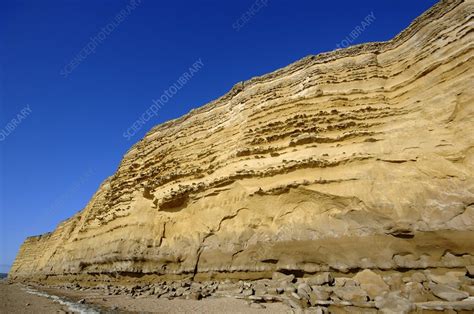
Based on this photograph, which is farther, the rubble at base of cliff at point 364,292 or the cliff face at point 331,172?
the cliff face at point 331,172

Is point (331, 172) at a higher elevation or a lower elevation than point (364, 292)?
higher

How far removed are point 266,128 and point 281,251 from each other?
504cm

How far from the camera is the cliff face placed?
8844 millimetres

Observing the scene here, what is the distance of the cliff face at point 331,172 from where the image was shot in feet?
29.0

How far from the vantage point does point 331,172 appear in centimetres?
1095

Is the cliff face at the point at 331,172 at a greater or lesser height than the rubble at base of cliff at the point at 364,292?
greater

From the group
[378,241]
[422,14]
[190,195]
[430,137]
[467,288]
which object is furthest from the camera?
[190,195]

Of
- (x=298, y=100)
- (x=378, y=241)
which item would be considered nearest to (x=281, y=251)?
(x=378, y=241)

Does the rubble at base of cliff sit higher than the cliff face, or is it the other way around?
the cliff face

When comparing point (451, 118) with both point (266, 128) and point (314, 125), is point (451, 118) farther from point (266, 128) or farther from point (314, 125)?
point (266, 128)

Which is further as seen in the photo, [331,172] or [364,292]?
[331,172]

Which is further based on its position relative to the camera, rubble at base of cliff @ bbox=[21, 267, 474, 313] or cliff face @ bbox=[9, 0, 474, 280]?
cliff face @ bbox=[9, 0, 474, 280]

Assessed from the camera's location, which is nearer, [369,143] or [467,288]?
[467,288]

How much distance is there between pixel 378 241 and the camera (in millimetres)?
8977
